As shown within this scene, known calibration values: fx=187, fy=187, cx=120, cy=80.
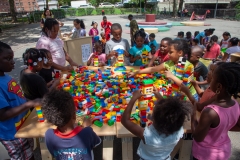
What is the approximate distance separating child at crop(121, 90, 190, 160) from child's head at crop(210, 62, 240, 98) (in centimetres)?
38

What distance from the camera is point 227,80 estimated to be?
159 centimetres

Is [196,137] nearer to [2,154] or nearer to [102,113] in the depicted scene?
[102,113]

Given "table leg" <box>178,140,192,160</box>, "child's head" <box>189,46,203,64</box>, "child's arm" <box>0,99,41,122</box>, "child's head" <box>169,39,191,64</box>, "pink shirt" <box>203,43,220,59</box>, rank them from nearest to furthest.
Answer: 1. "child's arm" <box>0,99,41,122</box>
2. "table leg" <box>178,140,192,160</box>
3. "child's head" <box>169,39,191,64</box>
4. "child's head" <box>189,46,203,64</box>
5. "pink shirt" <box>203,43,220,59</box>

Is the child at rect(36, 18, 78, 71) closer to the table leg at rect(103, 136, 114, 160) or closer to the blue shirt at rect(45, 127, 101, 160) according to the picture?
the table leg at rect(103, 136, 114, 160)

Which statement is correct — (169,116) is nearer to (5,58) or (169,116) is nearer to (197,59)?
(5,58)

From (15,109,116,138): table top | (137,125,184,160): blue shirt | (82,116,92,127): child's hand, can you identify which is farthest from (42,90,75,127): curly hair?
(137,125,184,160): blue shirt

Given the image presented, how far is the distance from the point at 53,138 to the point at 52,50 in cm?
228

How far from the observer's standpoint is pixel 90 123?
2.00 meters

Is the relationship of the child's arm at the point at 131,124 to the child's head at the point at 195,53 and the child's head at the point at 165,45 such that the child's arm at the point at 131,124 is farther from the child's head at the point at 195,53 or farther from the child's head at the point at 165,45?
the child's head at the point at 165,45

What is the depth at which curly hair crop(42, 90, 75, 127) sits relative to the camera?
1.49 metres

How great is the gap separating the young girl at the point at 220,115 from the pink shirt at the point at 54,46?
107 inches

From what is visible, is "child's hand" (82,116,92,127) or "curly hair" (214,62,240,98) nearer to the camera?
"curly hair" (214,62,240,98)

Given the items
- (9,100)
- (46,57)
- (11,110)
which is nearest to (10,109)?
(11,110)

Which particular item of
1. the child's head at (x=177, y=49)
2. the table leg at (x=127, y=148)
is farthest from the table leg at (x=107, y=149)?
the child's head at (x=177, y=49)
